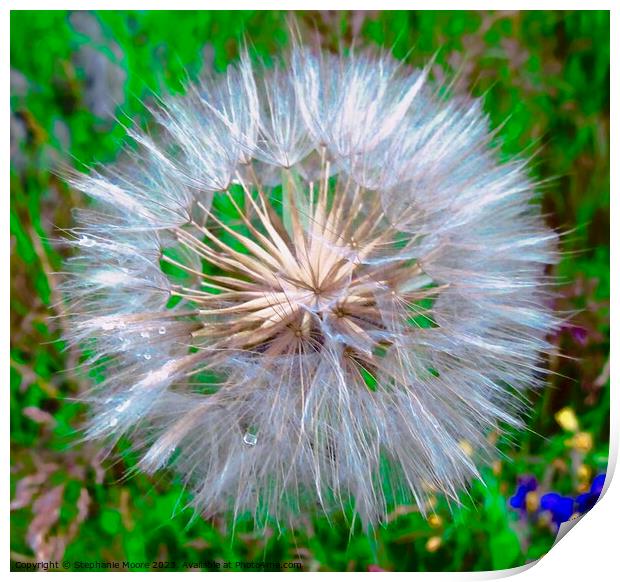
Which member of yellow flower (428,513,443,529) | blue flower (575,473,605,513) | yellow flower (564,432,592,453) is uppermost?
yellow flower (564,432,592,453)

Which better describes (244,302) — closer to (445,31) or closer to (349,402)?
(349,402)

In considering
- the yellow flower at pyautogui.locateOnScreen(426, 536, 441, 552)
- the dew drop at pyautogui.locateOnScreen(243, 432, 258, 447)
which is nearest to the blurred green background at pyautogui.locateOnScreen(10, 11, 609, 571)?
the yellow flower at pyautogui.locateOnScreen(426, 536, 441, 552)

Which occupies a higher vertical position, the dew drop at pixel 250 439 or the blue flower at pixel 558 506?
the dew drop at pixel 250 439

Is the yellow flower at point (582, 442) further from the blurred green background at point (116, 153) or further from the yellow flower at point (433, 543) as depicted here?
the yellow flower at point (433, 543)

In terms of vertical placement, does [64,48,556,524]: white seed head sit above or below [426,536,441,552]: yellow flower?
above

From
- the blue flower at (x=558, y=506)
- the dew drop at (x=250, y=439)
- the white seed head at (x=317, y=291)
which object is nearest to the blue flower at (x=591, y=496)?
the blue flower at (x=558, y=506)

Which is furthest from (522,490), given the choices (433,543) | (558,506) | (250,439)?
(250,439)

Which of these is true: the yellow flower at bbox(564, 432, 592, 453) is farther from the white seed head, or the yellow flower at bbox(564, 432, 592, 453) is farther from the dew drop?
the dew drop
